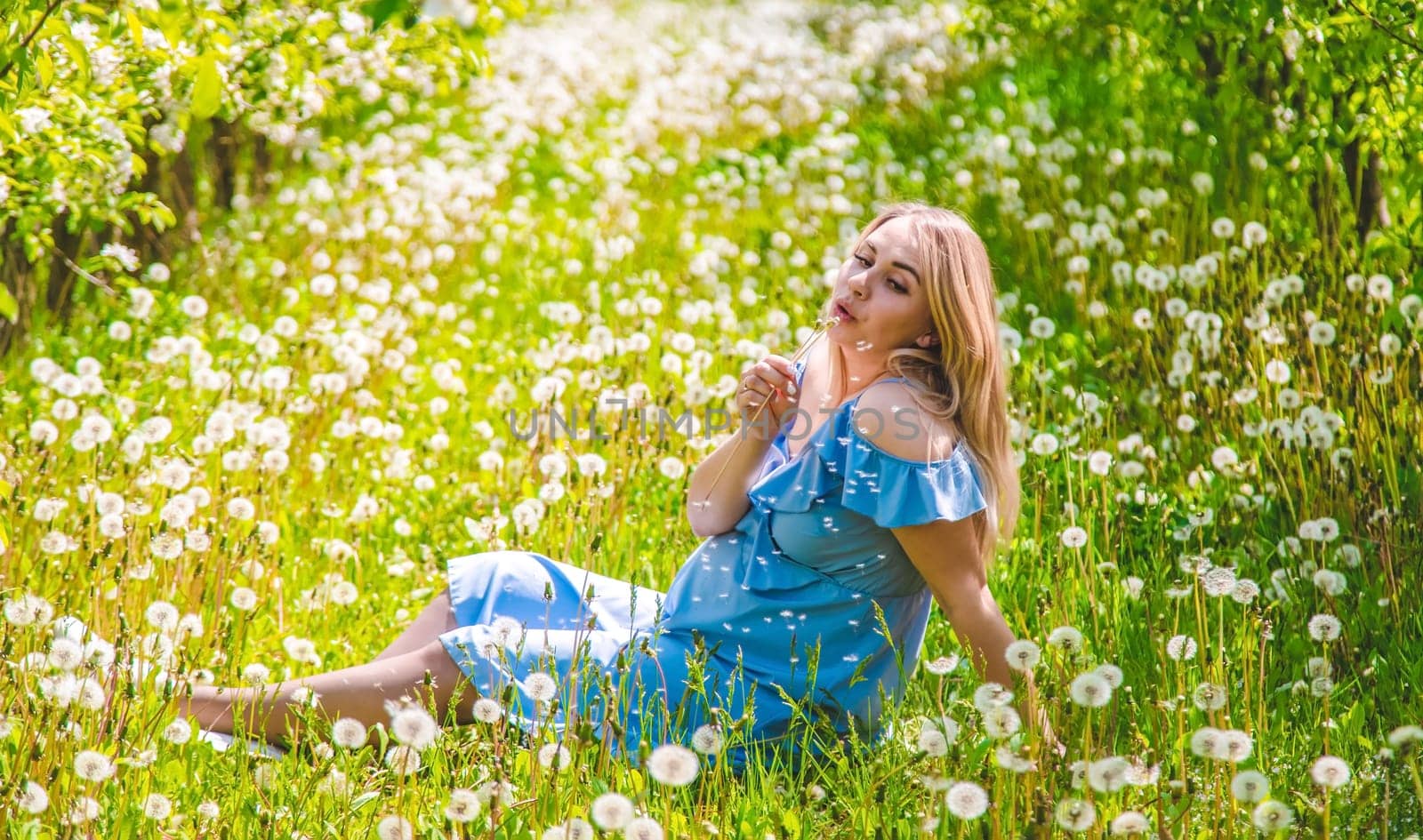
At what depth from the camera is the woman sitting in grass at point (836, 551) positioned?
2.46m

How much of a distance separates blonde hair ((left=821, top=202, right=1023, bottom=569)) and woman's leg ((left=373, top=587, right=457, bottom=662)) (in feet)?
3.56

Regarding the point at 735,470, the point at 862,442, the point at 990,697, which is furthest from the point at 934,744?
the point at 735,470

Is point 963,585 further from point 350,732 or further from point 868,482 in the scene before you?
point 350,732

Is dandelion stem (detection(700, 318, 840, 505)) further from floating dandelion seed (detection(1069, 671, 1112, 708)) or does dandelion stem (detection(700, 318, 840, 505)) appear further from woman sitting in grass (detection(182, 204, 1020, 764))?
floating dandelion seed (detection(1069, 671, 1112, 708))

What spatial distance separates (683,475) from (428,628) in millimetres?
1119

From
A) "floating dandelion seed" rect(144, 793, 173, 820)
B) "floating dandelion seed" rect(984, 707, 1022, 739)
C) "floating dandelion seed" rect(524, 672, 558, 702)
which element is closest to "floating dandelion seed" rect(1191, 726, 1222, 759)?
"floating dandelion seed" rect(984, 707, 1022, 739)

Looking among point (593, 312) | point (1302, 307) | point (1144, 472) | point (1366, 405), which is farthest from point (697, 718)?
point (593, 312)

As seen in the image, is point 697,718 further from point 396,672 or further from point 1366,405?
point 1366,405

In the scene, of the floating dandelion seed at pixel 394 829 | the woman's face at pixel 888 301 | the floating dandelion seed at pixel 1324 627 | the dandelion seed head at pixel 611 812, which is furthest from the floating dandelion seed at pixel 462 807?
the floating dandelion seed at pixel 1324 627

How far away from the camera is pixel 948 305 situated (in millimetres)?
2598

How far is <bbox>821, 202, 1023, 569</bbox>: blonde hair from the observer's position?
8.45 ft

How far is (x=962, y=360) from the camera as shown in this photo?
101 inches

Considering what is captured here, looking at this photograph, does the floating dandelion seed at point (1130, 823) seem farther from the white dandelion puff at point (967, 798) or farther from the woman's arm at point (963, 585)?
the woman's arm at point (963, 585)

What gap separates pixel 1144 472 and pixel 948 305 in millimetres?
1270
